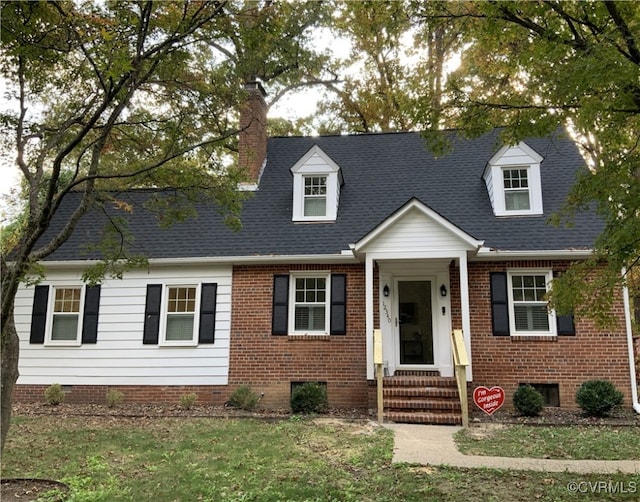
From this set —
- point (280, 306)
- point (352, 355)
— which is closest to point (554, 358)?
point (352, 355)

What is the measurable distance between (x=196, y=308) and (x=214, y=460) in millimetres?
5357

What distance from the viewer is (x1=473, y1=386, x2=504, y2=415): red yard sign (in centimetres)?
870

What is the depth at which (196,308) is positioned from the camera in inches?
447

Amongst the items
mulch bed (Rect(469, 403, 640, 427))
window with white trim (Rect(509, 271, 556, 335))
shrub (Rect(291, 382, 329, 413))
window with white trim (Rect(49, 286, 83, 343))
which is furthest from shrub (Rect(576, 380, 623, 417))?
window with white trim (Rect(49, 286, 83, 343))

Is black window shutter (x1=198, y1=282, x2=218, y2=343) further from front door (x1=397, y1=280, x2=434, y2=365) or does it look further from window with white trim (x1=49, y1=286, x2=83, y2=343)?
front door (x1=397, y1=280, x2=434, y2=365)

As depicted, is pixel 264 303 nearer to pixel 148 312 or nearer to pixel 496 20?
pixel 148 312

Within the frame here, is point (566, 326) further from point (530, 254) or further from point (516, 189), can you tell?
point (516, 189)

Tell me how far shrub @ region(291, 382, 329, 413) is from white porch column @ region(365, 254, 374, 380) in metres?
1.02

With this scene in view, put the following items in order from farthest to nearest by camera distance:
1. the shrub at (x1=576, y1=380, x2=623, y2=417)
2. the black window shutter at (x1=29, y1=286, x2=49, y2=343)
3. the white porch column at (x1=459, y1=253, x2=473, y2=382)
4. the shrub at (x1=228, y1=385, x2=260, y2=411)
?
the black window shutter at (x1=29, y1=286, x2=49, y2=343) < the shrub at (x1=228, y1=385, x2=260, y2=411) < the white porch column at (x1=459, y1=253, x2=473, y2=382) < the shrub at (x1=576, y1=380, x2=623, y2=417)

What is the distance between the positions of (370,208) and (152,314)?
18.8 ft

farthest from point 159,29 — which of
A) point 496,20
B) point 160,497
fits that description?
point 160,497

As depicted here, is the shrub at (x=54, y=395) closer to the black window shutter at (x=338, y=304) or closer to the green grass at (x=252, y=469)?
the green grass at (x=252, y=469)

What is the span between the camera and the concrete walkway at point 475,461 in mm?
5906

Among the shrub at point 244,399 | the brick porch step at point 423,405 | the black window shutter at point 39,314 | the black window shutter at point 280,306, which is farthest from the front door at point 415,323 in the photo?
the black window shutter at point 39,314
